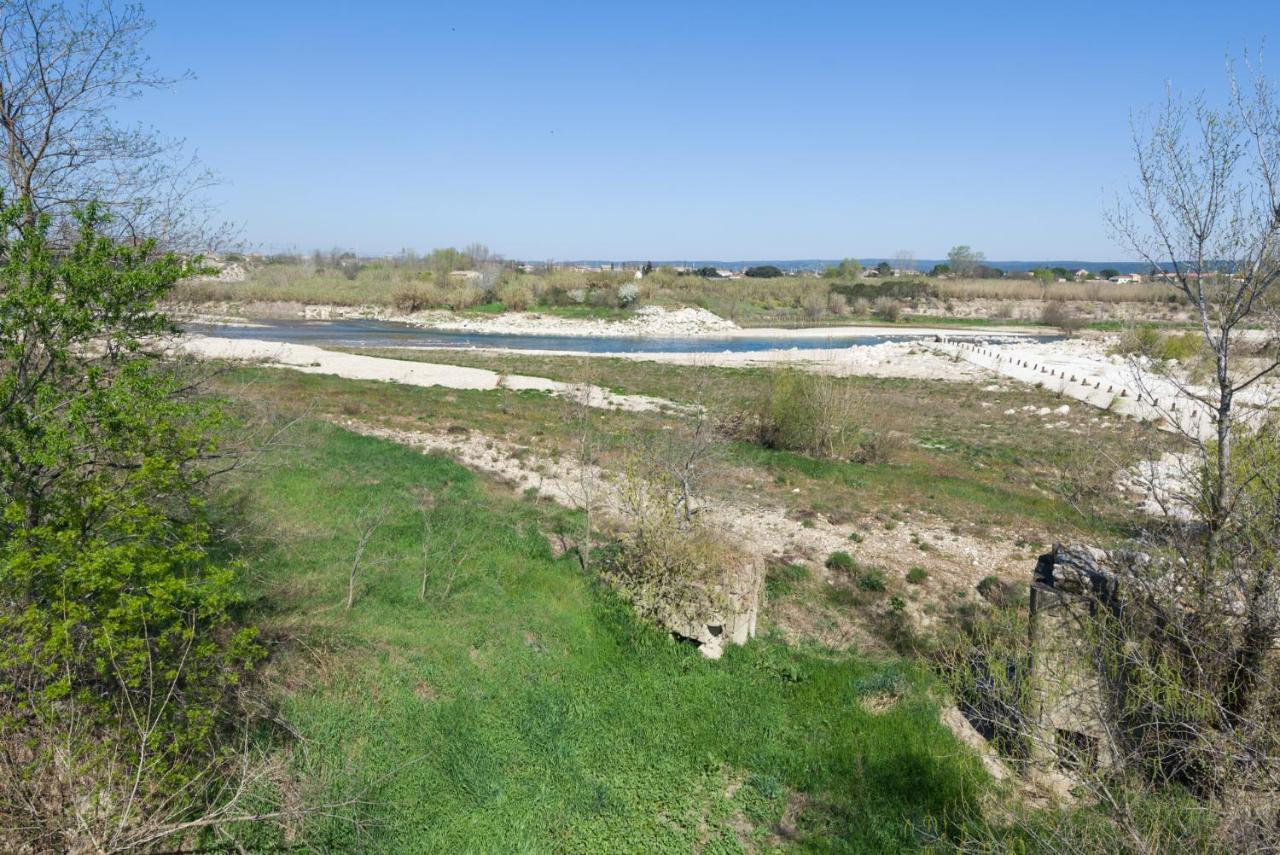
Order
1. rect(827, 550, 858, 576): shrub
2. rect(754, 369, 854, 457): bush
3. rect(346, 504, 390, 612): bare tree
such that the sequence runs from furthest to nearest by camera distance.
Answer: rect(754, 369, 854, 457): bush, rect(827, 550, 858, 576): shrub, rect(346, 504, 390, 612): bare tree

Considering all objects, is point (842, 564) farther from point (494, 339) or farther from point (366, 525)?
point (494, 339)

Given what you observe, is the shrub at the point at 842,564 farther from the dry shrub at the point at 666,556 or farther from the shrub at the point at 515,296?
the shrub at the point at 515,296

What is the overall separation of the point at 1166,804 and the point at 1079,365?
42.8 m

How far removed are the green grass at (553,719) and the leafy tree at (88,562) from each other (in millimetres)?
1705

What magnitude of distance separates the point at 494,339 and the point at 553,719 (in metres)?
56.7

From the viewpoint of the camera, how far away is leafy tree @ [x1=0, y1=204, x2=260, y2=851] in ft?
15.3

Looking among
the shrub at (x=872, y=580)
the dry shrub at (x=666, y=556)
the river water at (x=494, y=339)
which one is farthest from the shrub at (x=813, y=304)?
the dry shrub at (x=666, y=556)

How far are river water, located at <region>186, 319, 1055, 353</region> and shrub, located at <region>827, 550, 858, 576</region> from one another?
41.7 m

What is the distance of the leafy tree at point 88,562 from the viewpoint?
184 inches

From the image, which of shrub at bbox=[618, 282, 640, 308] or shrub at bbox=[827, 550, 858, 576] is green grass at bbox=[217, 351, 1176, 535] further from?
shrub at bbox=[618, 282, 640, 308]

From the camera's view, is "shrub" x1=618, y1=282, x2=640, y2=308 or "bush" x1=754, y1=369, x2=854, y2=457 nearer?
"bush" x1=754, y1=369, x2=854, y2=457

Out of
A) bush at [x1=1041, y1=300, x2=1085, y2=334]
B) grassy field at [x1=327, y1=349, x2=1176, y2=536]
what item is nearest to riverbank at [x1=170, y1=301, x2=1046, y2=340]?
bush at [x1=1041, y1=300, x2=1085, y2=334]

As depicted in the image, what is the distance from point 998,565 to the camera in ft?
43.3

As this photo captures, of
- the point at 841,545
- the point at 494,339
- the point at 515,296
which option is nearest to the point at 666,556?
the point at 841,545
